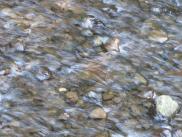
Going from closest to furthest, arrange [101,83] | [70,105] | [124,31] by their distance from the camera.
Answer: [70,105] → [101,83] → [124,31]

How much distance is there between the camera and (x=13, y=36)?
6449 millimetres

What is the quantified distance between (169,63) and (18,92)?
2.23 m

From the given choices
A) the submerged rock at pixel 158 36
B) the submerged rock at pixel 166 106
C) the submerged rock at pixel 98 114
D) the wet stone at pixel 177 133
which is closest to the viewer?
the wet stone at pixel 177 133

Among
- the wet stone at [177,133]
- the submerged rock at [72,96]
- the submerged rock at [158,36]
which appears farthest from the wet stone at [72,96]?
the submerged rock at [158,36]

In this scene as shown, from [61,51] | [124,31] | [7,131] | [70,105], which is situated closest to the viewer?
[7,131]

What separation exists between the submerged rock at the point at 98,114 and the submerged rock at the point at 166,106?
683mm

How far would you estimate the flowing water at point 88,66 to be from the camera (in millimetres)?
5328

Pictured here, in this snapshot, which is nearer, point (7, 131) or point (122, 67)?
point (7, 131)

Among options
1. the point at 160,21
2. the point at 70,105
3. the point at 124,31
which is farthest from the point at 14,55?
the point at 160,21

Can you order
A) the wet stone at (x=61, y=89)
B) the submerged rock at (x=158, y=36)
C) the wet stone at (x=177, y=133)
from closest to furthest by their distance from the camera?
the wet stone at (x=177, y=133)
the wet stone at (x=61, y=89)
the submerged rock at (x=158, y=36)

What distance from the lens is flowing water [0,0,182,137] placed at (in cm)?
533

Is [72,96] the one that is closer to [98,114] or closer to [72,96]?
[72,96]

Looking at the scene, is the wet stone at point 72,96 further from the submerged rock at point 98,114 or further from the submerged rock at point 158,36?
the submerged rock at point 158,36

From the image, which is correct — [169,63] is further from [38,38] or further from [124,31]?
[38,38]
